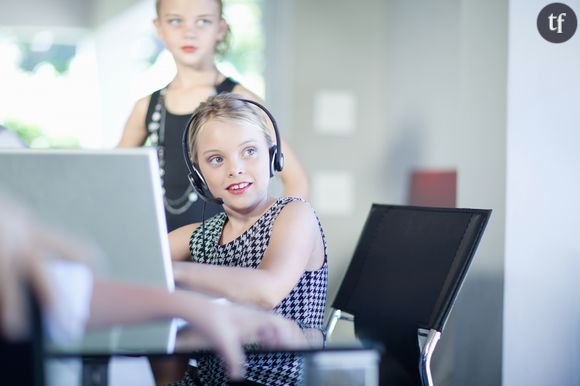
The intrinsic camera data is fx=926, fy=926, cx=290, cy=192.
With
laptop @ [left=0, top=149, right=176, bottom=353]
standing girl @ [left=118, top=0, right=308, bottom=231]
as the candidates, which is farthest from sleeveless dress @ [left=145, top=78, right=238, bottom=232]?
laptop @ [left=0, top=149, right=176, bottom=353]

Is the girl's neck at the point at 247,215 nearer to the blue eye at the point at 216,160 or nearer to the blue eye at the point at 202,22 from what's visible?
the blue eye at the point at 216,160

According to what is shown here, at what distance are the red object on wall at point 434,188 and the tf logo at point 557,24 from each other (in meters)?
0.97

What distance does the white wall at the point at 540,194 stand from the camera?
292 centimetres

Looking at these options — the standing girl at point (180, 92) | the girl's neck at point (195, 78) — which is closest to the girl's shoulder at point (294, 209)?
the standing girl at point (180, 92)

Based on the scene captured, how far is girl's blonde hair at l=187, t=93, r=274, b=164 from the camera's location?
2061 mm

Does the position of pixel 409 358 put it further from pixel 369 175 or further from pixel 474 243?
pixel 369 175

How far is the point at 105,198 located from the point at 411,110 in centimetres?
294

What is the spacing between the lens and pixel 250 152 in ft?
6.77

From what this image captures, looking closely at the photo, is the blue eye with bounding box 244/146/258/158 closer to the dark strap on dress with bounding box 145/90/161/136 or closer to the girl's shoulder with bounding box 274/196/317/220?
the girl's shoulder with bounding box 274/196/317/220

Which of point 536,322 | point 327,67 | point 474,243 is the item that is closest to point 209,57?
point 327,67

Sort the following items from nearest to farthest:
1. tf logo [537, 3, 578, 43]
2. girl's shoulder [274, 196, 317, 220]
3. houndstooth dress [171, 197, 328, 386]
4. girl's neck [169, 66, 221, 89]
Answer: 1. houndstooth dress [171, 197, 328, 386]
2. girl's shoulder [274, 196, 317, 220]
3. tf logo [537, 3, 578, 43]
4. girl's neck [169, 66, 221, 89]

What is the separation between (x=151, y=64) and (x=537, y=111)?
2295mm

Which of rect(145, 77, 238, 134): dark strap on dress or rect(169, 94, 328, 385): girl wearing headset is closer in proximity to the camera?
rect(169, 94, 328, 385): girl wearing headset

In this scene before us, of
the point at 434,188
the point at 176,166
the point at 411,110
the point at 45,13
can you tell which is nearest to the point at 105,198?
the point at 176,166
